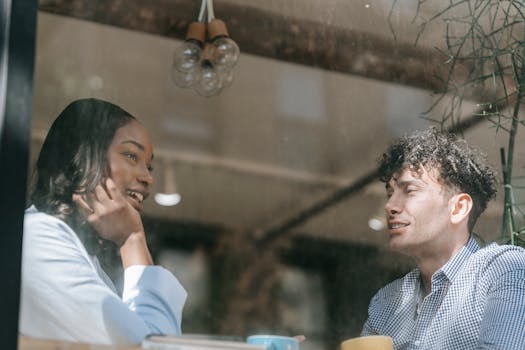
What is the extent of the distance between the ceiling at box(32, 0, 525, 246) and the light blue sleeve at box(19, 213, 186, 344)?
18 cm

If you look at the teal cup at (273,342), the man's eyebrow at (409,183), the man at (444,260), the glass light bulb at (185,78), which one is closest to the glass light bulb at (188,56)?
the glass light bulb at (185,78)

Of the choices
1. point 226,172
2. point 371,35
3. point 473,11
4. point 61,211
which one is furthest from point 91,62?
point 226,172

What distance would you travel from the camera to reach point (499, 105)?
2.18 meters

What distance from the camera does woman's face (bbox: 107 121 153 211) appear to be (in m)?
1.66

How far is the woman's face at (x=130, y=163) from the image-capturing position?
1655 millimetres

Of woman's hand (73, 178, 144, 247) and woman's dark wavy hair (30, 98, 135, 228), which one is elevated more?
woman's dark wavy hair (30, 98, 135, 228)

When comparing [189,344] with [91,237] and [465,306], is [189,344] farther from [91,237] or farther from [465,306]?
[465,306]

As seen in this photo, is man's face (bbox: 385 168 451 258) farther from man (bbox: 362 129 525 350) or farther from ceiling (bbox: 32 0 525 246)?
ceiling (bbox: 32 0 525 246)

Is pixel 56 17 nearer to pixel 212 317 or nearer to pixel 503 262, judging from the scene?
pixel 503 262

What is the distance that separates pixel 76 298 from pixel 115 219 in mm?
233

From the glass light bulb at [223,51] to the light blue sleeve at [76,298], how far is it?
3.18ft

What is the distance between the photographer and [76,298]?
1402 millimetres

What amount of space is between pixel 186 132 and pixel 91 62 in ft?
5.95

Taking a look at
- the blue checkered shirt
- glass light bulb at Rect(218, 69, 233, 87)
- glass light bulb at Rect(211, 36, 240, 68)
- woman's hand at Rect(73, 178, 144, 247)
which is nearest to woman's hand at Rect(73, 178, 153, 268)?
woman's hand at Rect(73, 178, 144, 247)
